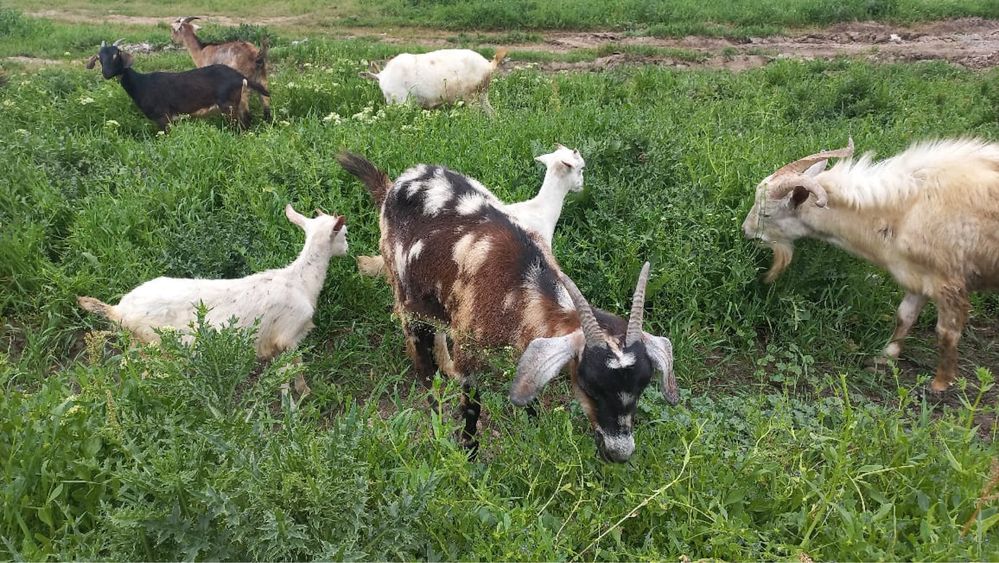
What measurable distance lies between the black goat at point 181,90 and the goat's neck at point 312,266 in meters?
4.25

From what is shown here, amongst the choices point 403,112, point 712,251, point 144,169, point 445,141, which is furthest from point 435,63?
point 712,251

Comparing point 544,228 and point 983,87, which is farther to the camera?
point 983,87

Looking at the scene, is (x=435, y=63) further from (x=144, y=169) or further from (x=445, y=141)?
(x=144, y=169)

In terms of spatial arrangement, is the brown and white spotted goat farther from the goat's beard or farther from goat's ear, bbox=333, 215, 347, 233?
the goat's beard

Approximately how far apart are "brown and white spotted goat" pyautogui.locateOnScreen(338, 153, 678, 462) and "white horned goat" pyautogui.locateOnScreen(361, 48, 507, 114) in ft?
12.2

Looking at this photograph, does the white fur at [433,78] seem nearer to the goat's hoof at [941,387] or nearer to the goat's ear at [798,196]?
the goat's ear at [798,196]

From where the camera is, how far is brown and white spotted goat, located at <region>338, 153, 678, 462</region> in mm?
2443

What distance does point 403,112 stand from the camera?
20.7 ft

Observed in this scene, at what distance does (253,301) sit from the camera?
11.2 feet

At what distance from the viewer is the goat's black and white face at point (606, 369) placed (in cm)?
240

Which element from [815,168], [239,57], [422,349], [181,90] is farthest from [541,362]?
[239,57]

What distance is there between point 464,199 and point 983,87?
7595mm

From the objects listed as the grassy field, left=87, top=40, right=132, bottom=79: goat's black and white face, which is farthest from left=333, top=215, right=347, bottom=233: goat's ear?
left=87, top=40, right=132, bottom=79: goat's black and white face

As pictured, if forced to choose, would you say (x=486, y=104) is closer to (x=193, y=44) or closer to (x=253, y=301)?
(x=253, y=301)
